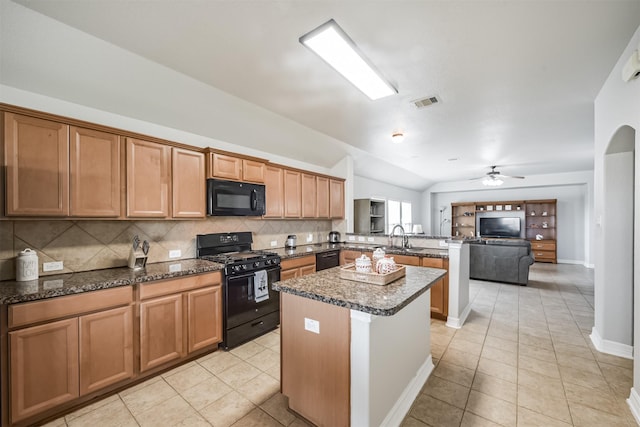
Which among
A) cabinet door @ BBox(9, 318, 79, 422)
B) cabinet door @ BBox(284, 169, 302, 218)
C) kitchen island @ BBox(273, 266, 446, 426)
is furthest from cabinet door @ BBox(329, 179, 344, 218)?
cabinet door @ BBox(9, 318, 79, 422)

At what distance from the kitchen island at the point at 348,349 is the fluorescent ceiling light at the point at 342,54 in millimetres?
1676

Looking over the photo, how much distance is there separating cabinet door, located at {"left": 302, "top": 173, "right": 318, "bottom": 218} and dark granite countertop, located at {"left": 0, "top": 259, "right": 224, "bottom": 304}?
2009mm

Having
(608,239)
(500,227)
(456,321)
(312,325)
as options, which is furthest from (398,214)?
(312,325)

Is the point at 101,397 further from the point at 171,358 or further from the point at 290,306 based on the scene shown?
the point at 290,306

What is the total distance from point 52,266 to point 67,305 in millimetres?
692

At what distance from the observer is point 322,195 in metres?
4.81

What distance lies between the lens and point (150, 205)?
8.44ft

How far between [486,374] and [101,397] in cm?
325

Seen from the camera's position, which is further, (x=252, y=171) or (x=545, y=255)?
(x=545, y=255)

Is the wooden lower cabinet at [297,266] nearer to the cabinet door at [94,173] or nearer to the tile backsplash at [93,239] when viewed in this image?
the tile backsplash at [93,239]

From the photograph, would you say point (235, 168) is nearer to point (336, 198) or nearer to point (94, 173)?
point (94, 173)

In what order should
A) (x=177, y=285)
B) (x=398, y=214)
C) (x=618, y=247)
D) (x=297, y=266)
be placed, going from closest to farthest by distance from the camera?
(x=177, y=285)
(x=618, y=247)
(x=297, y=266)
(x=398, y=214)

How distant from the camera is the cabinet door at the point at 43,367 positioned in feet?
5.46

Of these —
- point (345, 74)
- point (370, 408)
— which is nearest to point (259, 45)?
point (345, 74)
